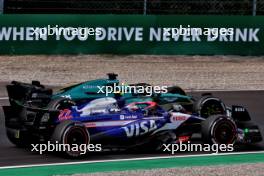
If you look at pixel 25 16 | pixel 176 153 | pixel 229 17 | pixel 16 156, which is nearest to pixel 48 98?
pixel 16 156

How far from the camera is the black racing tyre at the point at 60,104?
12.2 m

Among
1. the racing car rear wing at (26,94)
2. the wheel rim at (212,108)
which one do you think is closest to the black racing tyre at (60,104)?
the racing car rear wing at (26,94)

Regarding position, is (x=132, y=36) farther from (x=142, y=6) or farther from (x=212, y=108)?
(x=212, y=108)

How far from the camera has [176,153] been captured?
11891mm

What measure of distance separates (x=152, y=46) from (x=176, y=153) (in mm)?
10879

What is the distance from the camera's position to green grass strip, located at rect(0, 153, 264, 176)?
1042cm

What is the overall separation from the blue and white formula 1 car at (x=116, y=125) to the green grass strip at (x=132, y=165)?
366 millimetres

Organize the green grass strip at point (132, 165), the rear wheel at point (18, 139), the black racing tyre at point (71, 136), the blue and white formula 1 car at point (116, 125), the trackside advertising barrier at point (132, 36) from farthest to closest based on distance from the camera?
1. the trackside advertising barrier at point (132, 36)
2. the rear wheel at point (18, 139)
3. the blue and white formula 1 car at point (116, 125)
4. the black racing tyre at point (71, 136)
5. the green grass strip at point (132, 165)

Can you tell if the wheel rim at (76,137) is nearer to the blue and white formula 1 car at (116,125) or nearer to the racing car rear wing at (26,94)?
the blue and white formula 1 car at (116,125)

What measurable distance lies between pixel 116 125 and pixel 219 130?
5.08 feet

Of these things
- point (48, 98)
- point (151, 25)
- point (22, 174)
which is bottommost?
point (22, 174)

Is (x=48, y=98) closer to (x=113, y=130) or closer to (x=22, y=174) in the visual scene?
(x=113, y=130)

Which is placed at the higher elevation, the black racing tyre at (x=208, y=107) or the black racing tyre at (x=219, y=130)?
the black racing tyre at (x=208, y=107)

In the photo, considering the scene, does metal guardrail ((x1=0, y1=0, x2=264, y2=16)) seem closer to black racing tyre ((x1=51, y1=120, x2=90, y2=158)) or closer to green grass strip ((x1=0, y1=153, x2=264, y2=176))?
green grass strip ((x1=0, y1=153, x2=264, y2=176))
